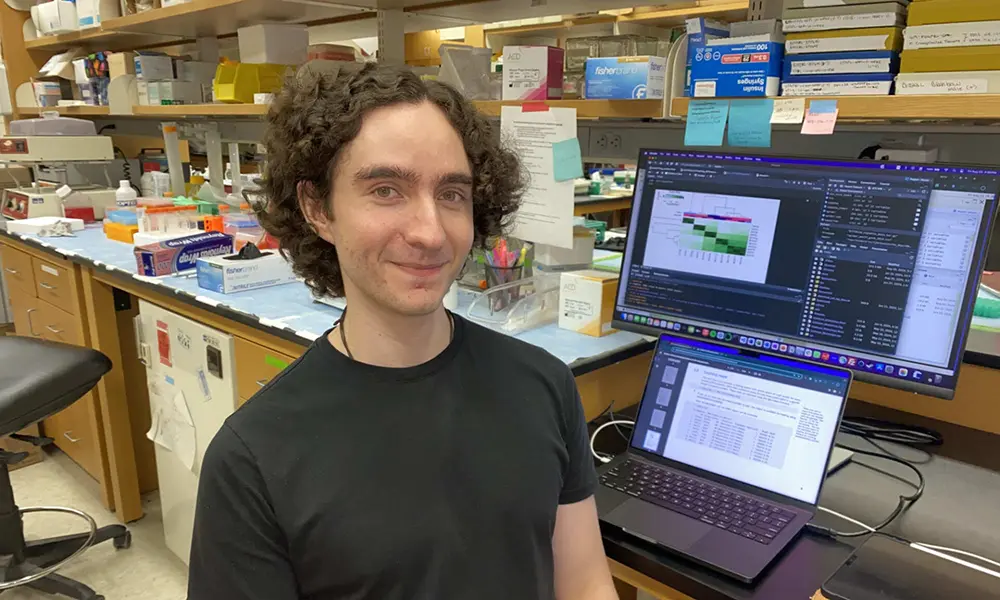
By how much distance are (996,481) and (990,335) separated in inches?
13.2

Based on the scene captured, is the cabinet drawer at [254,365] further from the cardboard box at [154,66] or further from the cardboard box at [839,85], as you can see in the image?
the cardboard box at [154,66]

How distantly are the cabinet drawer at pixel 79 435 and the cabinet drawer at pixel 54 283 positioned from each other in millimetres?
324

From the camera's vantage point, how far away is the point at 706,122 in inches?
47.9

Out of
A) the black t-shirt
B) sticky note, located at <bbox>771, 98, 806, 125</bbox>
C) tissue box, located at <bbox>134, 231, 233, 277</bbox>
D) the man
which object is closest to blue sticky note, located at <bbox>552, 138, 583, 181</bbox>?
sticky note, located at <bbox>771, 98, 806, 125</bbox>

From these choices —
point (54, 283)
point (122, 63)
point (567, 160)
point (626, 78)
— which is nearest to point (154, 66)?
point (122, 63)

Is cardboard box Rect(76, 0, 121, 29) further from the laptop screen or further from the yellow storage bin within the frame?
the laptop screen

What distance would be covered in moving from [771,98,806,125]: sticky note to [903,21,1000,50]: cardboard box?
0.50 ft

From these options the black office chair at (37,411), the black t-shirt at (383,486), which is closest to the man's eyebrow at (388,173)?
the black t-shirt at (383,486)

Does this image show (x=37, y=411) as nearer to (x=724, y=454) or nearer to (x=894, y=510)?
(x=724, y=454)

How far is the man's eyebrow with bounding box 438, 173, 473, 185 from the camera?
2.79ft

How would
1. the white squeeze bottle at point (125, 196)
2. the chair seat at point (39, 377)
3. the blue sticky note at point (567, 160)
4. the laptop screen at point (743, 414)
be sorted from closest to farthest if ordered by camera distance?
the laptop screen at point (743, 414)
the blue sticky note at point (567, 160)
the chair seat at point (39, 377)
the white squeeze bottle at point (125, 196)

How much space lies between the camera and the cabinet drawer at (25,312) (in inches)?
105

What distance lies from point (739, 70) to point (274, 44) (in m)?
1.64

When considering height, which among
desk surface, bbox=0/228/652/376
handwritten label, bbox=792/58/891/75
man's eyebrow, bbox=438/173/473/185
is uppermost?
handwritten label, bbox=792/58/891/75
